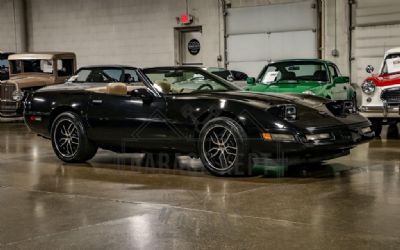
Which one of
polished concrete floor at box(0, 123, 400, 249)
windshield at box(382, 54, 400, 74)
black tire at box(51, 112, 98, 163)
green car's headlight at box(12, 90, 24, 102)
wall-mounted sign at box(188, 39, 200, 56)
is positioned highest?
wall-mounted sign at box(188, 39, 200, 56)

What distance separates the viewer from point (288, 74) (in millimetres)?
11680

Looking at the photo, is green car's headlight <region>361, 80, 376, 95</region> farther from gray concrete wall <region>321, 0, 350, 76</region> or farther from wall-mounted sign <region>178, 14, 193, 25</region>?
wall-mounted sign <region>178, 14, 193, 25</region>

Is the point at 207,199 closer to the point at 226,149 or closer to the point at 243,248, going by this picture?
the point at 226,149

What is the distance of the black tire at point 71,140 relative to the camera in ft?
27.9

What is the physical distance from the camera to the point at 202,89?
8.12 m

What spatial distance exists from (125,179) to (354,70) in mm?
10625

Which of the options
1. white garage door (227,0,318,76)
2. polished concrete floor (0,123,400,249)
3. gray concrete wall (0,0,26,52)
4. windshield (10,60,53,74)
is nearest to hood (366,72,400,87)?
polished concrete floor (0,123,400,249)

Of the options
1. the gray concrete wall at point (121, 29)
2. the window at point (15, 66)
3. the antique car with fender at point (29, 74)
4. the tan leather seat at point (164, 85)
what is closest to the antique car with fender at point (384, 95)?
the tan leather seat at point (164, 85)

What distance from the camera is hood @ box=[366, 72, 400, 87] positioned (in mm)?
11078

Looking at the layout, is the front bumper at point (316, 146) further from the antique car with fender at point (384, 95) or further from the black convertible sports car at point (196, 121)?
the antique car with fender at point (384, 95)

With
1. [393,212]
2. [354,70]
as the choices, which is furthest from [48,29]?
[393,212]

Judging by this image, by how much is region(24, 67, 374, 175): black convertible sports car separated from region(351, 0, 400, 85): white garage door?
8495 millimetres

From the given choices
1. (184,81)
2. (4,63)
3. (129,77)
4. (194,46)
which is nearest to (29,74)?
(4,63)

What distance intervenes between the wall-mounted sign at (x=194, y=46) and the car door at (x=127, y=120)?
1154 centimetres
